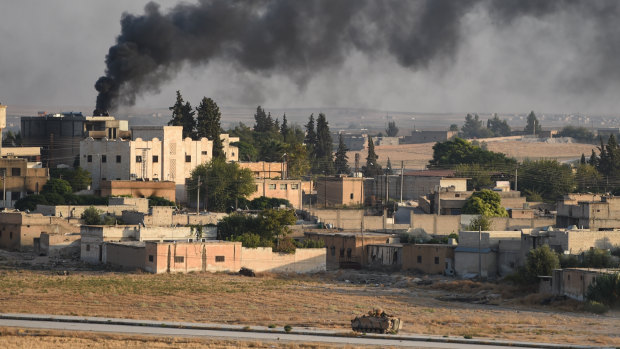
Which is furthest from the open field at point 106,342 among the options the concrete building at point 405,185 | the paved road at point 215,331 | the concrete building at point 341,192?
the concrete building at point 405,185

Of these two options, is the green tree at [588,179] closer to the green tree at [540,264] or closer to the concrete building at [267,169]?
the concrete building at [267,169]

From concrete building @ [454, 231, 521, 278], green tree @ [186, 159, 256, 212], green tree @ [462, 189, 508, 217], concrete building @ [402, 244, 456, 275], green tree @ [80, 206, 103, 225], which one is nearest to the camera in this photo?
concrete building @ [454, 231, 521, 278]

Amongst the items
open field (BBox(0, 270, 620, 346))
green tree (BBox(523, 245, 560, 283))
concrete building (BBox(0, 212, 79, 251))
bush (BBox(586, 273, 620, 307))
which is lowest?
open field (BBox(0, 270, 620, 346))

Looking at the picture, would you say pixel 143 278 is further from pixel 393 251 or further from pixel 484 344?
Result: pixel 484 344

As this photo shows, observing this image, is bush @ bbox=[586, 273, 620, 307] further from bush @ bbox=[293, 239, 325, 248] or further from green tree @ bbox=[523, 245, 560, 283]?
bush @ bbox=[293, 239, 325, 248]

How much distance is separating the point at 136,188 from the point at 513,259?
91.6 feet

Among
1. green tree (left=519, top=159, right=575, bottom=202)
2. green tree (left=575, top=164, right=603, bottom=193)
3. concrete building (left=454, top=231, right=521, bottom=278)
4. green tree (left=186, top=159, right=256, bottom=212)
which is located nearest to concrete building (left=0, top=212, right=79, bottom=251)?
green tree (left=186, top=159, right=256, bottom=212)

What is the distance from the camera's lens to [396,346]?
38.0m

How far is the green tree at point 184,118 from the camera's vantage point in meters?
92.6

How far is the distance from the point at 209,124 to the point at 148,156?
8.21 metres

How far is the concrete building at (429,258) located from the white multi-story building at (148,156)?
24608 mm

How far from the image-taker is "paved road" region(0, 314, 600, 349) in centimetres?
3853

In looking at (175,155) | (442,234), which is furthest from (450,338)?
(175,155)

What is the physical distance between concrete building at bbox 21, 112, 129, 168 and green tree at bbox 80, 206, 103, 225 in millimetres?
17715
